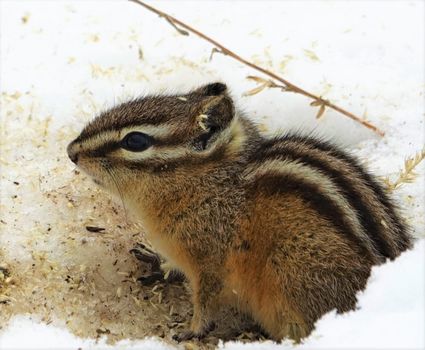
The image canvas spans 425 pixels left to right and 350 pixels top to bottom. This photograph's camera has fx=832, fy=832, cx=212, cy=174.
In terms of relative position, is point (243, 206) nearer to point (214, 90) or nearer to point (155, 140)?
point (155, 140)

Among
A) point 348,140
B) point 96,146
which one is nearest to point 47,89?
point 96,146

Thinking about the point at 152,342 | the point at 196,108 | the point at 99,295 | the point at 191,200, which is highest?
the point at 196,108

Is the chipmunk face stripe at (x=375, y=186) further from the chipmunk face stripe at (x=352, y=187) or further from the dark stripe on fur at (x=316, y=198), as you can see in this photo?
the dark stripe on fur at (x=316, y=198)

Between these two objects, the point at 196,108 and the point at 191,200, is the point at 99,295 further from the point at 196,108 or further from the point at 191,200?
the point at 196,108

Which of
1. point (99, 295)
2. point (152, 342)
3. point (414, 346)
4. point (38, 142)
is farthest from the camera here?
point (38, 142)

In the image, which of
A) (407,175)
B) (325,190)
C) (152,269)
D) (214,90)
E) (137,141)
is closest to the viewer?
(325,190)

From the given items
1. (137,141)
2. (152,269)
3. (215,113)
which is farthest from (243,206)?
(152,269)
